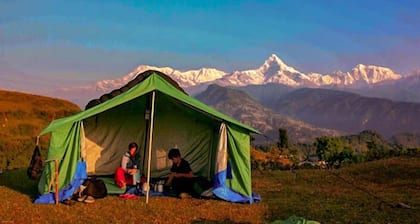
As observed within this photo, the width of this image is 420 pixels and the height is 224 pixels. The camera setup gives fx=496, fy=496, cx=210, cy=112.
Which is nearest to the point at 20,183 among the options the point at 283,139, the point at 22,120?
the point at 283,139

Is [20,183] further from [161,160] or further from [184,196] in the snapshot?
[184,196]

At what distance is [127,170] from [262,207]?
12.3ft

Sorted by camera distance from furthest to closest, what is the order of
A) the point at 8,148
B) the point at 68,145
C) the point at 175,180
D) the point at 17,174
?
the point at 8,148 → the point at 17,174 → the point at 175,180 → the point at 68,145

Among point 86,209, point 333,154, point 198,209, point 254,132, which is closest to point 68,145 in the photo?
point 86,209

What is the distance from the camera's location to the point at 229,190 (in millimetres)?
11547

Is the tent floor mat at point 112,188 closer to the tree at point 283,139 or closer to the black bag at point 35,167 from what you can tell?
the black bag at point 35,167

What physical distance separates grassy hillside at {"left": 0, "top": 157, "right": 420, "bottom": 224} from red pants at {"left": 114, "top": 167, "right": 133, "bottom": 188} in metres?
0.87

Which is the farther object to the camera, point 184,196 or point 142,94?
point 184,196

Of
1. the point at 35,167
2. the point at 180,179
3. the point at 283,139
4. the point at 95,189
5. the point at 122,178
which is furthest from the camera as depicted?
the point at 283,139

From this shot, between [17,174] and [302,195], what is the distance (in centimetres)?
932

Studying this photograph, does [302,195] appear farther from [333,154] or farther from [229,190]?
[333,154]

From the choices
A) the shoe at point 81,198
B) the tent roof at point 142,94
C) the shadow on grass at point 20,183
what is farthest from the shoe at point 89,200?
the tent roof at point 142,94

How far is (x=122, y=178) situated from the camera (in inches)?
495

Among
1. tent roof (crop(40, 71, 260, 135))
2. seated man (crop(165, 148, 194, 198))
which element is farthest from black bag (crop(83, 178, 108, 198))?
seated man (crop(165, 148, 194, 198))
